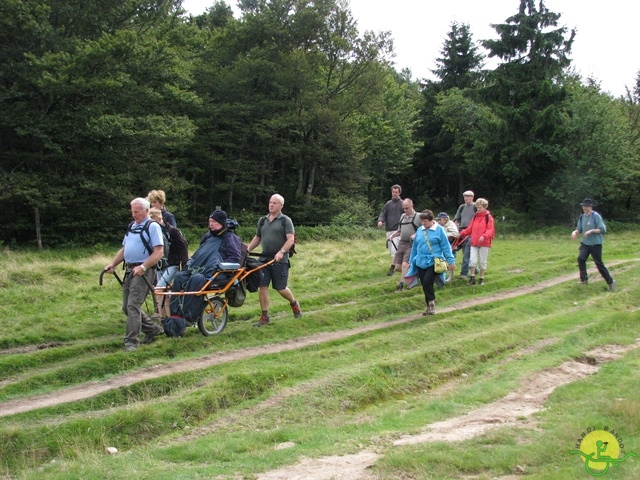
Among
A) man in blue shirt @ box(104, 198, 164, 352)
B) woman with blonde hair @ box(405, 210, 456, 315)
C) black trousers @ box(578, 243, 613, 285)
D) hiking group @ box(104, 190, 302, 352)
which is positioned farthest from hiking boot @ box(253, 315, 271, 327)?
black trousers @ box(578, 243, 613, 285)

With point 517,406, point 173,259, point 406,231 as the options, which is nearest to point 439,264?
point 406,231

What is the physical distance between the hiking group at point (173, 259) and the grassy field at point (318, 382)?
49 cm

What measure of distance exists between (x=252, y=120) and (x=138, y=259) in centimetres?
2935

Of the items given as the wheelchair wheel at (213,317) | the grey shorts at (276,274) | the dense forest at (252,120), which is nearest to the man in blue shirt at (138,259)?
the wheelchair wheel at (213,317)

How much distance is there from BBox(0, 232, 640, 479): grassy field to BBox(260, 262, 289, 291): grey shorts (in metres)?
0.76

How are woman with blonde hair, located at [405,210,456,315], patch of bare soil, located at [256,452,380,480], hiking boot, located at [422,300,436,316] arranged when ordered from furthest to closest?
hiking boot, located at [422,300,436,316], woman with blonde hair, located at [405,210,456,315], patch of bare soil, located at [256,452,380,480]

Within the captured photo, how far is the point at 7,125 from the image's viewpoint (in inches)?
967

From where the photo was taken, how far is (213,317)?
1001cm

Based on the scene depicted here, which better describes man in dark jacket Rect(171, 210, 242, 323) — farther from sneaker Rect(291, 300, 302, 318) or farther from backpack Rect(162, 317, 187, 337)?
sneaker Rect(291, 300, 302, 318)

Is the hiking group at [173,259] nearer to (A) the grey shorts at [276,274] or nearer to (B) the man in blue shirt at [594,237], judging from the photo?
(A) the grey shorts at [276,274]

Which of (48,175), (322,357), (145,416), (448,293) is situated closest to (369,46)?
(48,175)

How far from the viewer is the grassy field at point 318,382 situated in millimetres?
5371

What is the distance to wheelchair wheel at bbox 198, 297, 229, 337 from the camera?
9766 mm

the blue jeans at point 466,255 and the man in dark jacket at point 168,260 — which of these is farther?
the blue jeans at point 466,255
